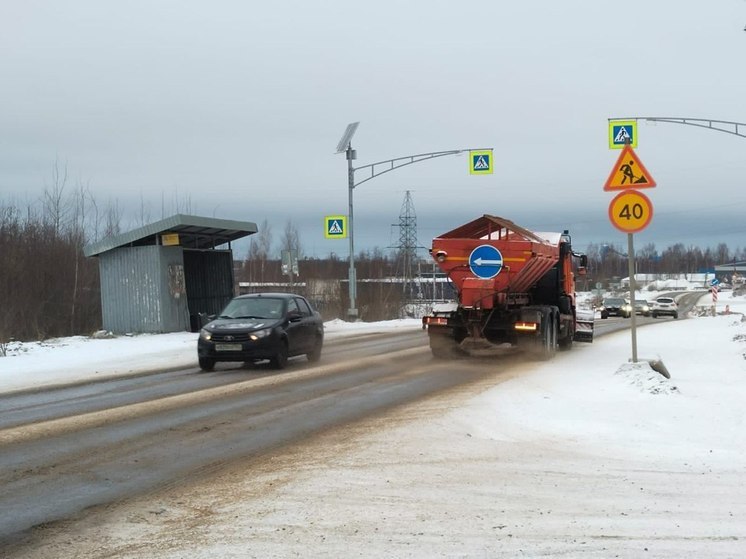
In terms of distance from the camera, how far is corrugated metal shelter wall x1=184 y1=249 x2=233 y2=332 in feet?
92.4

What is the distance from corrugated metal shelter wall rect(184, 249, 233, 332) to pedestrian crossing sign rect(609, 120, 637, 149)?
558 inches

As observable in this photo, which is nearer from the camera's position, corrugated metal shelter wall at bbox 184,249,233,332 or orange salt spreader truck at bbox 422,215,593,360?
orange salt spreader truck at bbox 422,215,593,360

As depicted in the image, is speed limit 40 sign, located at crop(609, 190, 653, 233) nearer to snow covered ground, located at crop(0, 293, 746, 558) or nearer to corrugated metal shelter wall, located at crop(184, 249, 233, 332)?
snow covered ground, located at crop(0, 293, 746, 558)

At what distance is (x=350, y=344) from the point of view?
2286 cm

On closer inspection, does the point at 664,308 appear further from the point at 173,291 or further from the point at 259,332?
the point at 259,332

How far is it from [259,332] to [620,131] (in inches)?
560

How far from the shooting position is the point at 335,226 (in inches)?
1312

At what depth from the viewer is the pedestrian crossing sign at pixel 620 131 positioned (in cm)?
2366

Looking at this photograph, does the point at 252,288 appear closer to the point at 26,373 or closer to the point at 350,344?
the point at 350,344

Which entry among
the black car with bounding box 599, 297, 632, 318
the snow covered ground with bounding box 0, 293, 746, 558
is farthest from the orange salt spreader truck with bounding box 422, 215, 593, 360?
the black car with bounding box 599, 297, 632, 318

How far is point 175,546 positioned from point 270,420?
4.74m

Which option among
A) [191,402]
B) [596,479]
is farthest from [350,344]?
[596,479]

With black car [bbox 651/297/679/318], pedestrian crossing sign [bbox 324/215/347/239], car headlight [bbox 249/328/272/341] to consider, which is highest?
pedestrian crossing sign [bbox 324/215/347/239]

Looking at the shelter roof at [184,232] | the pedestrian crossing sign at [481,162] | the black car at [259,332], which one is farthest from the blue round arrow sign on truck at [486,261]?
the pedestrian crossing sign at [481,162]
